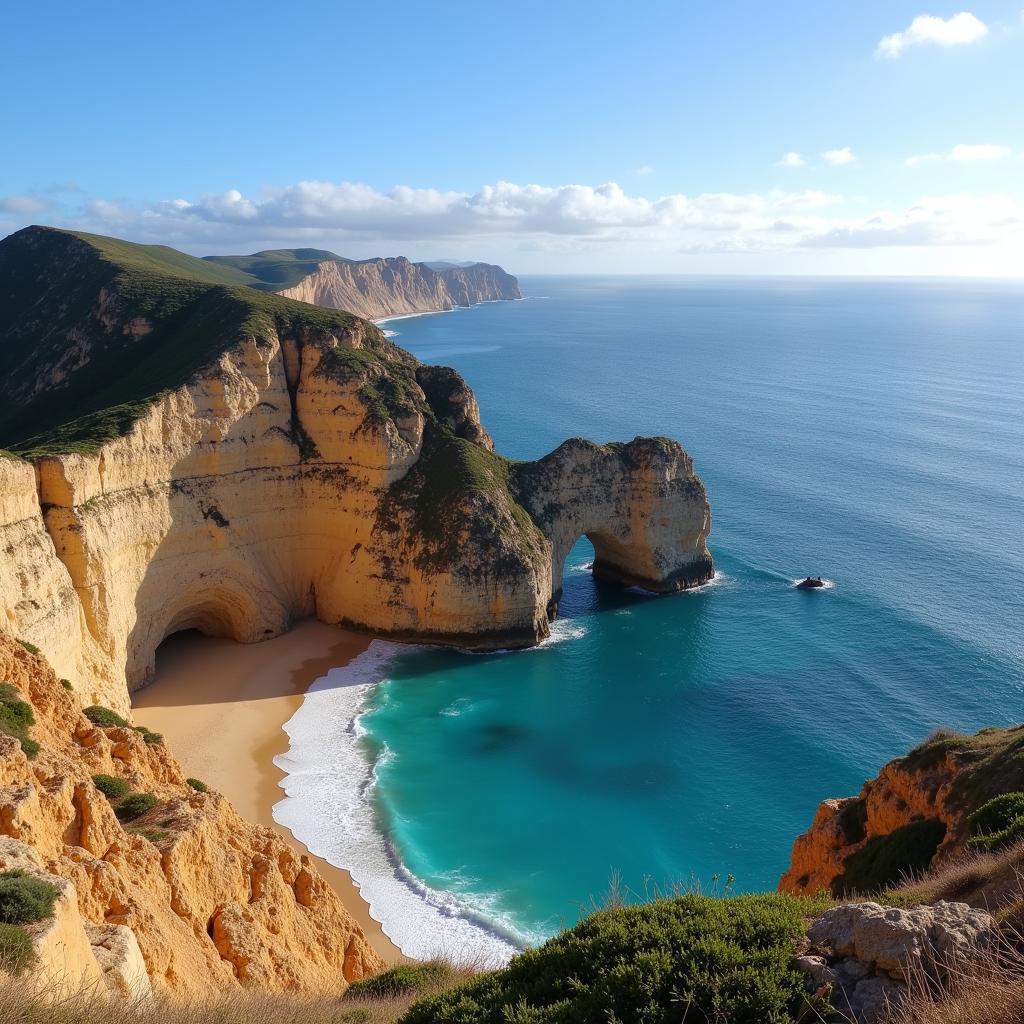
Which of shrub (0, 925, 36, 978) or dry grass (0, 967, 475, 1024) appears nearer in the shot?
Result: dry grass (0, 967, 475, 1024)

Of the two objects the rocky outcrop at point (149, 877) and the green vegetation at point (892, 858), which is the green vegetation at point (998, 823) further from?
the rocky outcrop at point (149, 877)

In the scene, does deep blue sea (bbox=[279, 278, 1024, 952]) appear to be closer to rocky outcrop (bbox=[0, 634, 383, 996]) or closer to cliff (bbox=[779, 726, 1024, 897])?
cliff (bbox=[779, 726, 1024, 897])

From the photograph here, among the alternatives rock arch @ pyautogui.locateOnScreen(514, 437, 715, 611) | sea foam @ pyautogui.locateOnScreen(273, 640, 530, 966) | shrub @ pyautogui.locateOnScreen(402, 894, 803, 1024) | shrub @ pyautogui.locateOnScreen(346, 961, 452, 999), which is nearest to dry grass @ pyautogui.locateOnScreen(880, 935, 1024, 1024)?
shrub @ pyautogui.locateOnScreen(402, 894, 803, 1024)

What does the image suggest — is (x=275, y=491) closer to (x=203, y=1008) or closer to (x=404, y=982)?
(x=404, y=982)

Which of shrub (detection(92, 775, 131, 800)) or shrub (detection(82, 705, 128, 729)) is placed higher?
shrub (detection(92, 775, 131, 800))

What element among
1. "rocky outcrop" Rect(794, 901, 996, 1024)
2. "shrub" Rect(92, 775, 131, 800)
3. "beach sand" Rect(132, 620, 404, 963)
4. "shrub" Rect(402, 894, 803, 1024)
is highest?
"rocky outcrop" Rect(794, 901, 996, 1024)


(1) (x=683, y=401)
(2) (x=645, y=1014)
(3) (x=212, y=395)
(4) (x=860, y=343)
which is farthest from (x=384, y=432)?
(4) (x=860, y=343)

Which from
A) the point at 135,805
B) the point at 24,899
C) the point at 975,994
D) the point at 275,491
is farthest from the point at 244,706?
the point at 975,994

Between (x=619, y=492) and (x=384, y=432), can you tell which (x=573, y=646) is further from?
(x=384, y=432)
